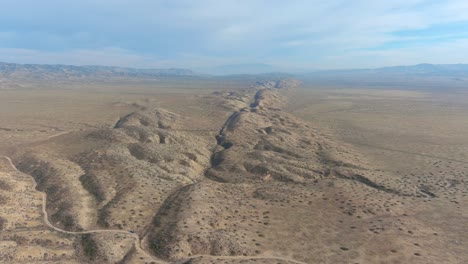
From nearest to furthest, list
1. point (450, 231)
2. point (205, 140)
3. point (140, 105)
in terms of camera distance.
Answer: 1. point (450, 231)
2. point (205, 140)
3. point (140, 105)

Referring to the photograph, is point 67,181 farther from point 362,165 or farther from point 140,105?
point 140,105

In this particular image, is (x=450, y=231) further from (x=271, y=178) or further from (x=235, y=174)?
(x=235, y=174)

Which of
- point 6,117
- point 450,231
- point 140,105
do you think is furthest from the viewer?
point 140,105

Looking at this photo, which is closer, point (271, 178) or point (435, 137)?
point (271, 178)

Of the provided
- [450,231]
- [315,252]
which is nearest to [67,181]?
[315,252]

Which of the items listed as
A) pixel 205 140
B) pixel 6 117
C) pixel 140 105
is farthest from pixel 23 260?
pixel 140 105

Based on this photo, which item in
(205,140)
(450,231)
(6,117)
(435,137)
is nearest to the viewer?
(450,231)
